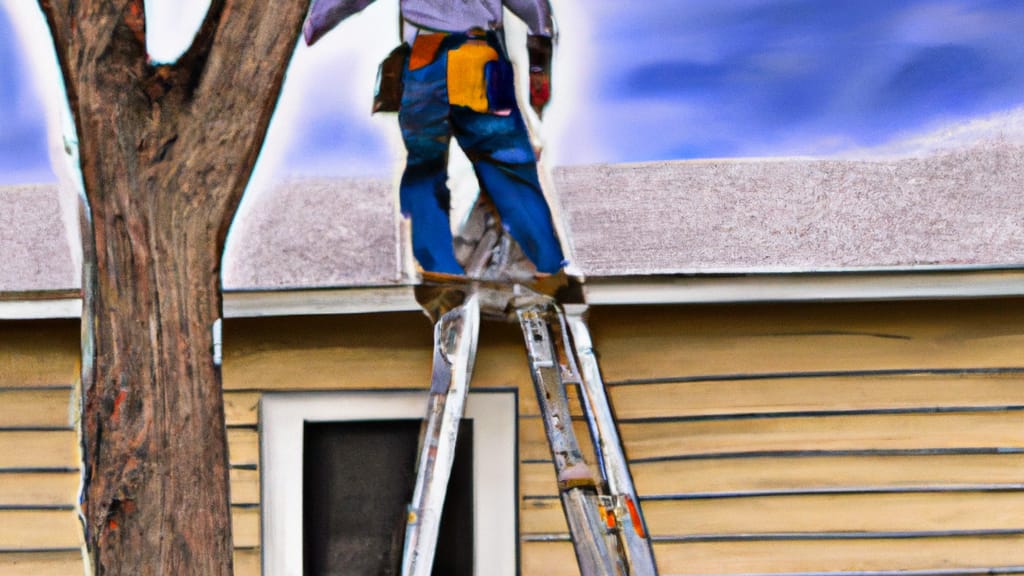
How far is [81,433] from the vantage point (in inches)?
87.9

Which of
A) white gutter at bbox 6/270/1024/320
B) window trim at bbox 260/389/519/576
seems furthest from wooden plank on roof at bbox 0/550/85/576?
white gutter at bbox 6/270/1024/320

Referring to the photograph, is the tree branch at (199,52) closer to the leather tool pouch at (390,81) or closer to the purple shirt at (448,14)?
the purple shirt at (448,14)

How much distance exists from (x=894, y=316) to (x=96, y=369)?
2.38 meters

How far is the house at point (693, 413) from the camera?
3211mm

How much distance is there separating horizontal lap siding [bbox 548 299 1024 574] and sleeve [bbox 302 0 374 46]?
1.21 metres

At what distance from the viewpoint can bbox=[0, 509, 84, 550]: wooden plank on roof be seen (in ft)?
10.9

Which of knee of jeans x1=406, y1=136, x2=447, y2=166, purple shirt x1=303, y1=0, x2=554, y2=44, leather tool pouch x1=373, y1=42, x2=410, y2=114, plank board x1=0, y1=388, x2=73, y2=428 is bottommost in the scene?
plank board x1=0, y1=388, x2=73, y2=428

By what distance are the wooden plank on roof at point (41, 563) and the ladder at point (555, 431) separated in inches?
58.0

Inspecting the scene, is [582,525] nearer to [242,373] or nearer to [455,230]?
[455,230]

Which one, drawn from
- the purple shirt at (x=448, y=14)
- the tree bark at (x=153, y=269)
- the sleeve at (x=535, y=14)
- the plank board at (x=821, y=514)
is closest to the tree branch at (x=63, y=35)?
the tree bark at (x=153, y=269)

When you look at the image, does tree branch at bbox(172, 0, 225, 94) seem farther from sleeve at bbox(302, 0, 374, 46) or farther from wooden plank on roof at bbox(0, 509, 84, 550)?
wooden plank on roof at bbox(0, 509, 84, 550)

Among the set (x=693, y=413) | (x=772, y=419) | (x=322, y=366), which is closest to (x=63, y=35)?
(x=322, y=366)

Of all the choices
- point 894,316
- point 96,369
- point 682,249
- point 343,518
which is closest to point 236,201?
point 96,369

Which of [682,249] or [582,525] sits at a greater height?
[682,249]
